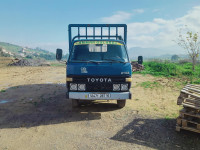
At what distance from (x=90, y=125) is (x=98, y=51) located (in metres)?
2.26

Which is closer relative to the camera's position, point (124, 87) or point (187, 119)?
point (187, 119)

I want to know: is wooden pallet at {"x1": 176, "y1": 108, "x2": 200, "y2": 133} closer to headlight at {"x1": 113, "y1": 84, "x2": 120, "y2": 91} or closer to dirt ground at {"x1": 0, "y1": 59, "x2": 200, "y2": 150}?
dirt ground at {"x1": 0, "y1": 59, "x2": 200, "y2": 150}

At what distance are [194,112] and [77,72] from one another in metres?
3.08

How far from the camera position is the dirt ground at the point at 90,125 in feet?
10.8

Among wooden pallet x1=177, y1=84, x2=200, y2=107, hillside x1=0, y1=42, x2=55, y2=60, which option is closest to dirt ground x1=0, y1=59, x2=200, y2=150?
wooden pallet x1=177, y1=84, x2=200, y2=107

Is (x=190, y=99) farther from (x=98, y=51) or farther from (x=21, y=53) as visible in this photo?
(x=21, y=53)

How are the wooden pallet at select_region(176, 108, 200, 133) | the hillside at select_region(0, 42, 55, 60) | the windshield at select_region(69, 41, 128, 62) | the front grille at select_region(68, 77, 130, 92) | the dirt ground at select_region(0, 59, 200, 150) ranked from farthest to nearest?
the hillside at select_region(0, 42, 55, 60) → the windshield at select_region(69, 41, 128, 62) → the front grille at select_region(68, 77, 130, 92) → the wooden pallet at select_region(176, 108, 200, 133) → the dirt ground at select_region(0, 59, 200, 150)

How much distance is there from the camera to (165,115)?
4.78 meters

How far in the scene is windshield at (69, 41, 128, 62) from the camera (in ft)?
16.1

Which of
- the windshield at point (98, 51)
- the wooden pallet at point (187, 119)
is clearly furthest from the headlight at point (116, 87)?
the wooden pallet at point (187, 119)

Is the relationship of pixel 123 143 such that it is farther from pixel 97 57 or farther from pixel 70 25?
pixel 70 25

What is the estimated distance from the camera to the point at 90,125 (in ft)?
13.7

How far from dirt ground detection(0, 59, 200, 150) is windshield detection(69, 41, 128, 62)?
172 cm

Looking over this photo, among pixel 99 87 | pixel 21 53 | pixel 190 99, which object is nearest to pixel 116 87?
pixel 99 87
